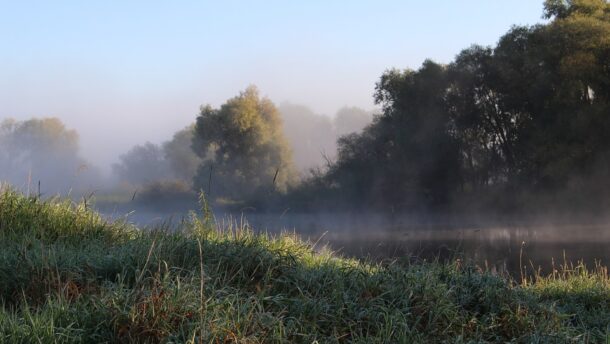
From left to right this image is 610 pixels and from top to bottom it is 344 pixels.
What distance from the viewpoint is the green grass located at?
413 cm

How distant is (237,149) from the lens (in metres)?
49.6

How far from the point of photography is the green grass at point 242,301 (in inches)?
163

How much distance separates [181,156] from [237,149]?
2407 centimetres

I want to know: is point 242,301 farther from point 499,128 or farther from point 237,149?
point 237,149

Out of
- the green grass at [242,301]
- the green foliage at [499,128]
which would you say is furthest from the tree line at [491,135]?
the green grass at [242,301]

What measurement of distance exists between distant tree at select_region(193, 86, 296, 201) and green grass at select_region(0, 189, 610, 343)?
130ft

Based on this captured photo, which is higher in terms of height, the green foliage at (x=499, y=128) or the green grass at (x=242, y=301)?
the green foliage at (x=499, y=128)

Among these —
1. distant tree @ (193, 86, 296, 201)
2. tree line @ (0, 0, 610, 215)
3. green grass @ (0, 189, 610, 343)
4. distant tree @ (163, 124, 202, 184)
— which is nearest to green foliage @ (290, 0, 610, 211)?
tree line @ (0, 0, 610, 215)

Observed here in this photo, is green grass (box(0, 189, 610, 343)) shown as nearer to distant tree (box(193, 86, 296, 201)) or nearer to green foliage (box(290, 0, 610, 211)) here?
green foliage (box(290, 0, 610, 211))

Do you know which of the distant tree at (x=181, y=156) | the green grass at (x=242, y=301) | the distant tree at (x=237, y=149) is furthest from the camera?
the distant tree at (x=181, y=156)

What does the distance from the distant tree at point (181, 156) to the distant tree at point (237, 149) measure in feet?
62.1

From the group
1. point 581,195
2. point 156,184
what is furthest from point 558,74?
point 156,184

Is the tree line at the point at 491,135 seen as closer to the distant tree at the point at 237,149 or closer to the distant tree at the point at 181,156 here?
the distant tree at the point at 237,149

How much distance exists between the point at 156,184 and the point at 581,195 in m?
32.6
